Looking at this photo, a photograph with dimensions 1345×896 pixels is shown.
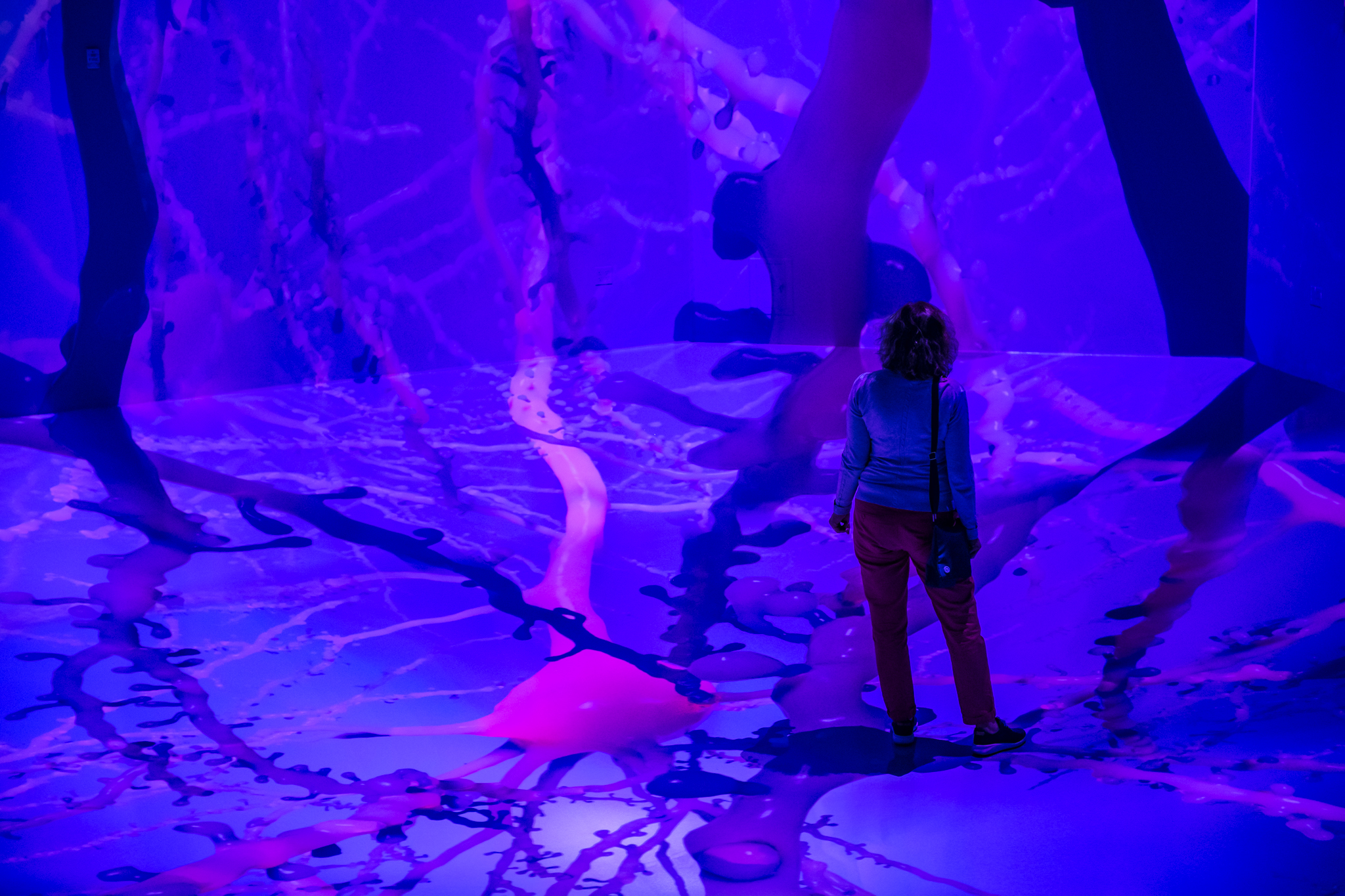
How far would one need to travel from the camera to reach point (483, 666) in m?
2.96

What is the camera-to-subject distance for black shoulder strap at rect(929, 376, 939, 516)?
2279 mm

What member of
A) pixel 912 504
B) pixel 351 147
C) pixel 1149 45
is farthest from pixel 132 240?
pixel 1149 45

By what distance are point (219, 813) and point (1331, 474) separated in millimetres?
3833

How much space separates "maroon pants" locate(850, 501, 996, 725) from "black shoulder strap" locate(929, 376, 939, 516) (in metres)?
0.05

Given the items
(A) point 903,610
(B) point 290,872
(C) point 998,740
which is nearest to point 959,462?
(A) point 903,610

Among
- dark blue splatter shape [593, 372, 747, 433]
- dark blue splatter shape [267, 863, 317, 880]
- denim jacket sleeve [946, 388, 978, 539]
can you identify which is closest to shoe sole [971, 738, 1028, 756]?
denim jacket sleeve [946, 388, 978, 539]

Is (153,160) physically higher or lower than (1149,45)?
lower

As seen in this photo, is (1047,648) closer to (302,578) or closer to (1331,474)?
(1331,474)

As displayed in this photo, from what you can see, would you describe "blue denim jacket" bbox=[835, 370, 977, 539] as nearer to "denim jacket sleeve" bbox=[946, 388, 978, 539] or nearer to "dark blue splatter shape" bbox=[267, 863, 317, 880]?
"denim jacket sleeve" bbox=[946, 388, 978, 539]

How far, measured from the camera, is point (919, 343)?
7.39 feet

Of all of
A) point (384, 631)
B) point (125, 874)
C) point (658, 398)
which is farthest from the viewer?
point (658, 398)

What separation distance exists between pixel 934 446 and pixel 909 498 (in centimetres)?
13

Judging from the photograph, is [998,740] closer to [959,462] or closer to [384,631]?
[959,462]

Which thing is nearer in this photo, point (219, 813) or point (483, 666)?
point (219, 813)
